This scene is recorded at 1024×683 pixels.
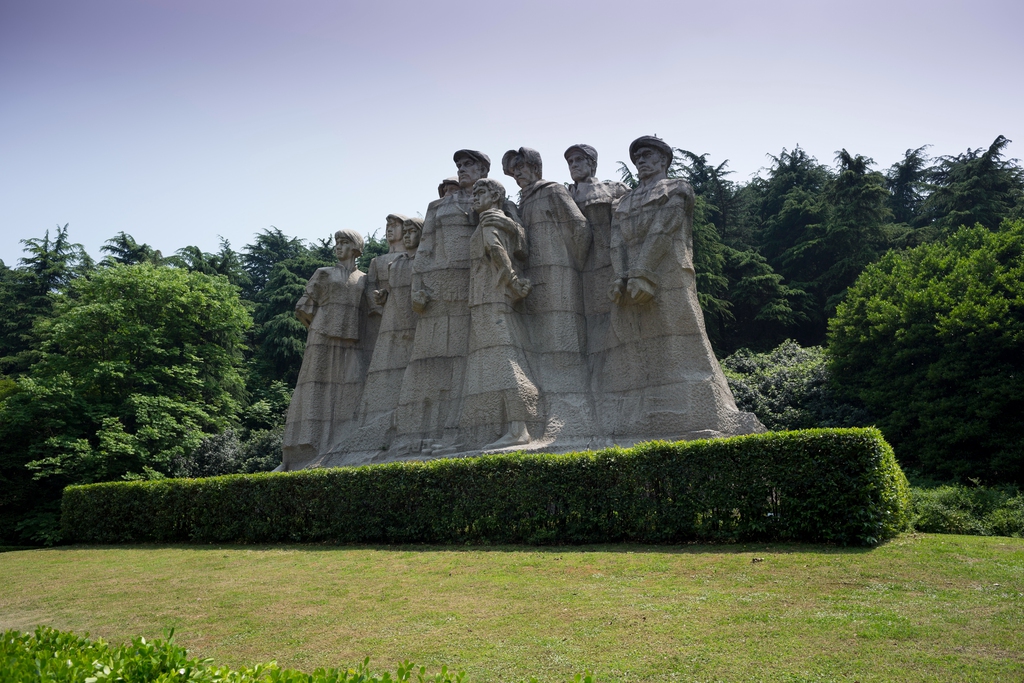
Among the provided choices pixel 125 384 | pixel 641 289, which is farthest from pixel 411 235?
pixel 125 384

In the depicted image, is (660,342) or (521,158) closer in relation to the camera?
(660,342)

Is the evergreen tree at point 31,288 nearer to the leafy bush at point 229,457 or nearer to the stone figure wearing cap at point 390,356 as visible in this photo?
the leafy bush at point 229,457

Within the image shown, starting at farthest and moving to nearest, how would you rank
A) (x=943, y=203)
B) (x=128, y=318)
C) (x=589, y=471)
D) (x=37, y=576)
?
1. (x=943, y=203)
2. (x=128, y=318)
3. (x=37, y=576)
4. (x=589, y=471)

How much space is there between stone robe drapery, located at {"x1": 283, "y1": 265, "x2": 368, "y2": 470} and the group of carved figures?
4cm

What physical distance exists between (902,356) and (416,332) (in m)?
10.3

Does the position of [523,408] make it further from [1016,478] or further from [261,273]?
[261,273]

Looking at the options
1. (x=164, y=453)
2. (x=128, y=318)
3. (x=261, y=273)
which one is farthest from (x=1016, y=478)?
(x=261, y=273)

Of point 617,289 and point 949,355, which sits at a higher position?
point 617,289

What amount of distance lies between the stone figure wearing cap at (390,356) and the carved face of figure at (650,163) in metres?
Result: 4.69

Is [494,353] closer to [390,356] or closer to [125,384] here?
[390,356]

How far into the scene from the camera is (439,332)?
1423cm

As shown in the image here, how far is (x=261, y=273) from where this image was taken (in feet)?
143

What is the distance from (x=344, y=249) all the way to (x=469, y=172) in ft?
11.8

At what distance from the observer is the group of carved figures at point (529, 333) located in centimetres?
1216
